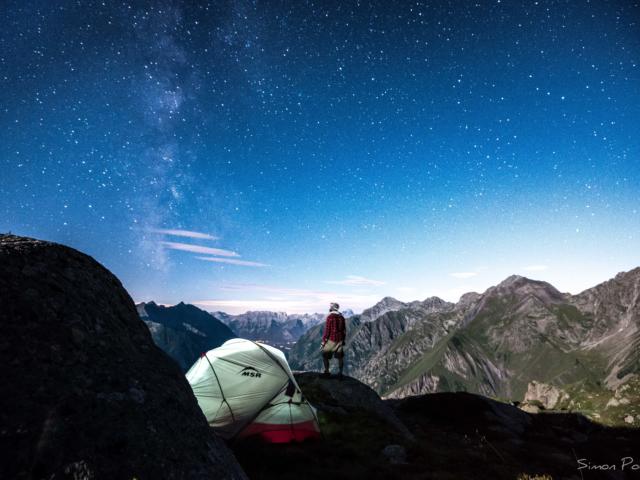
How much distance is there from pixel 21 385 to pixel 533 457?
25.2 meters

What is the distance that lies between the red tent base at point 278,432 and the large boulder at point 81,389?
839 centimetres

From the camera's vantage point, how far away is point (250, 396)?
15984 mm

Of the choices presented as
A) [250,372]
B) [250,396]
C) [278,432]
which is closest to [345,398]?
[278,432]

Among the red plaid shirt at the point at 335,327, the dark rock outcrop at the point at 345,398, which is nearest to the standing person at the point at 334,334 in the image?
the red plaid shirt at the point at 335,327

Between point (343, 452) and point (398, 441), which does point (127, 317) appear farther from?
point (398, 441)

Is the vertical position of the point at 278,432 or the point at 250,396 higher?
the point at 250,396

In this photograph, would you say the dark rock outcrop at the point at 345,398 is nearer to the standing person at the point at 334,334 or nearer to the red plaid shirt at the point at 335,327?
the standing person at the point at 334,334

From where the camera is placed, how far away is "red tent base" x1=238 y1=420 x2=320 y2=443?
49.8 feet

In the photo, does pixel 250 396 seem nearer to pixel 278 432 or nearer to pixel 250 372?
pixel 250 372

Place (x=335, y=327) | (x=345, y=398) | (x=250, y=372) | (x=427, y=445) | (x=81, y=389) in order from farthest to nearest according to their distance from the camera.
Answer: (x=345, y=398) → (x=335, y=327) → (x=427, y=445) → (x=250, y=372) → (x=81, y=389)

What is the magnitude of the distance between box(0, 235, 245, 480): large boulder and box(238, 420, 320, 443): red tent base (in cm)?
839

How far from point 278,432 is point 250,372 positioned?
3053 mm

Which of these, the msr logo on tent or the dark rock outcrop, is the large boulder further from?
the dark rock outcrop

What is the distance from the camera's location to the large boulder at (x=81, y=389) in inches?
200
